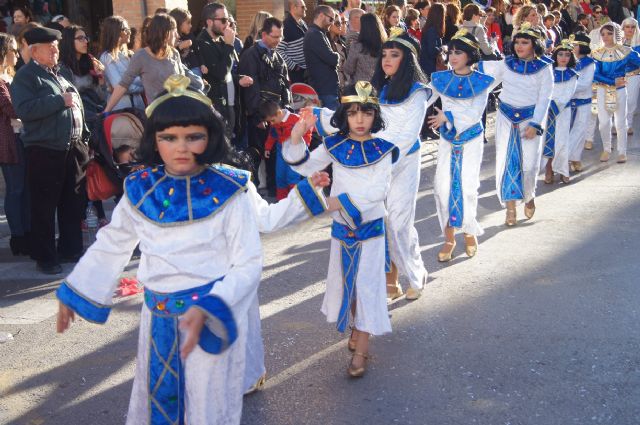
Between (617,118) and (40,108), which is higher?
(40,108)

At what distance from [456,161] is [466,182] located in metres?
0.20

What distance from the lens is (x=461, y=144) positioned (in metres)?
7.04

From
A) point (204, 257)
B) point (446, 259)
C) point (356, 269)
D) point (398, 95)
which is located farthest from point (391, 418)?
point (446, 259)

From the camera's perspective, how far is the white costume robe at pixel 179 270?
3.22 m

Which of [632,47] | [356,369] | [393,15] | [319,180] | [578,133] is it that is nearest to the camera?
[319,180]

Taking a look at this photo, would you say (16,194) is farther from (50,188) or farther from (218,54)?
(218,54)

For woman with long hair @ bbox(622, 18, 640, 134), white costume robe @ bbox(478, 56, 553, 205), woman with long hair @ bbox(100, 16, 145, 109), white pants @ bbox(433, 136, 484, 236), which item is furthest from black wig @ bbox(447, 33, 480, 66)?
woman with long hair @ bbox(622, 18, 640, 134)

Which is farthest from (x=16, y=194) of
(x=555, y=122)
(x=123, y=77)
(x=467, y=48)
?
(x=555, y=122)

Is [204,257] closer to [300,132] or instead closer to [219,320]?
[219,320]

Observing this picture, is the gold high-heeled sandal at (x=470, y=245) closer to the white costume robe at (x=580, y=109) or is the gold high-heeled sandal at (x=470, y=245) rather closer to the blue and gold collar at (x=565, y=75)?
the blue and gold collar at (x=565, y=75)

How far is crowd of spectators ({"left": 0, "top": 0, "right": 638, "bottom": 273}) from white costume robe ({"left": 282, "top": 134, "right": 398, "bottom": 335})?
1.49ft

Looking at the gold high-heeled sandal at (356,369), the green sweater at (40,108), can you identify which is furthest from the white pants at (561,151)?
the gold high-heeled sandal at (356,369)

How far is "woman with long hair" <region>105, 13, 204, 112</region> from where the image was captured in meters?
7.57

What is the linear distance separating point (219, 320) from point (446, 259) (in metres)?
4.32
